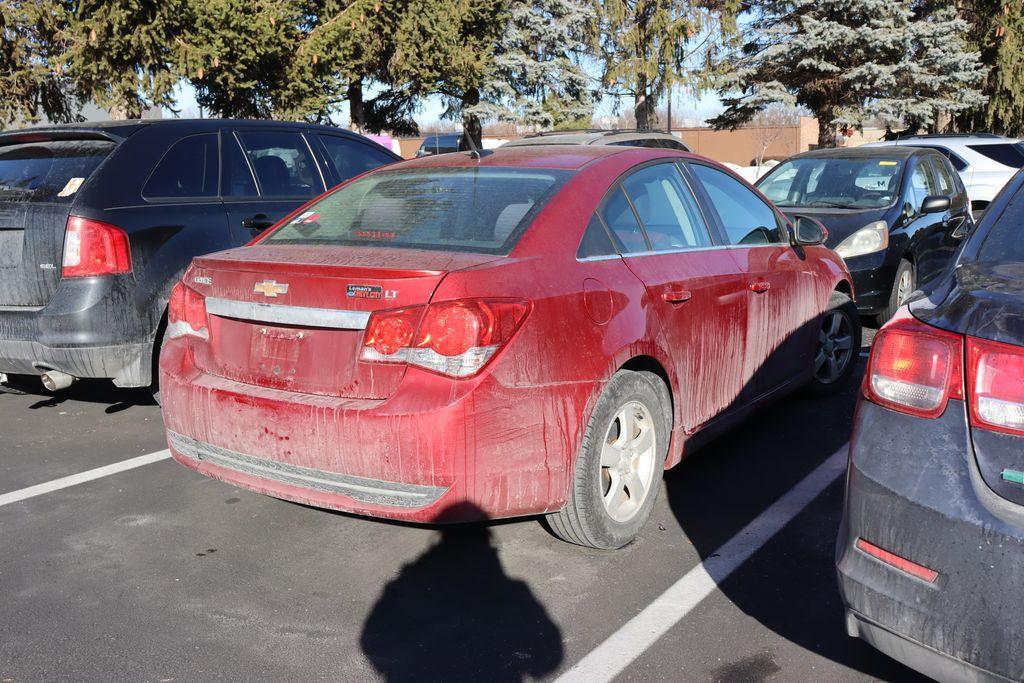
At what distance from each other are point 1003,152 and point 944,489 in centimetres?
1459

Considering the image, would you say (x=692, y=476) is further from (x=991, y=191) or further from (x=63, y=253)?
(x=991, y=191)

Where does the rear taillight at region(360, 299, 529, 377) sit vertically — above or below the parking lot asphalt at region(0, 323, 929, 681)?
above

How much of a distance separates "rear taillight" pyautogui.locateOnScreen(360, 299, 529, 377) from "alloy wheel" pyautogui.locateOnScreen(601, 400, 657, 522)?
0.71 meters

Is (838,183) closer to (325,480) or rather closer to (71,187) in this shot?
(71,187)

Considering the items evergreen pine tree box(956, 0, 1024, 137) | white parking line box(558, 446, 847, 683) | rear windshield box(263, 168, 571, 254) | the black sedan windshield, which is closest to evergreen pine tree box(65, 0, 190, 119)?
the black sedan windshield

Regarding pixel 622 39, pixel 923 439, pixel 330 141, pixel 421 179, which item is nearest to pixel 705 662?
pixel 923 439

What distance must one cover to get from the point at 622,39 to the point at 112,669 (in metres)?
32.2

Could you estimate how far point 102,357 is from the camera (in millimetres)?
5230

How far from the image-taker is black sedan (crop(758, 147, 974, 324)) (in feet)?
26.3

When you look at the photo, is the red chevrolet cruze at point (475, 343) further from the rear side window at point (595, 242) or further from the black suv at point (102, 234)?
the black suv at point (102, 234)

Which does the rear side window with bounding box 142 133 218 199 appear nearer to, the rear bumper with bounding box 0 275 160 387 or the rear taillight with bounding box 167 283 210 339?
the rear bumper with bounding box 0 275 160 387

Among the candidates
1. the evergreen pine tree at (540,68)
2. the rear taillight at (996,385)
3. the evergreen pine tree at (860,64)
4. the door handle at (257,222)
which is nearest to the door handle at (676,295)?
the rear taillight at (996,385)

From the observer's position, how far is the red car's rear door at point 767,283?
15.8 feet

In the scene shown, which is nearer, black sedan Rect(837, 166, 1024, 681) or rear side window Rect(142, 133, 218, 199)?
black sedan Rect(837, 166, 1024, 681)
